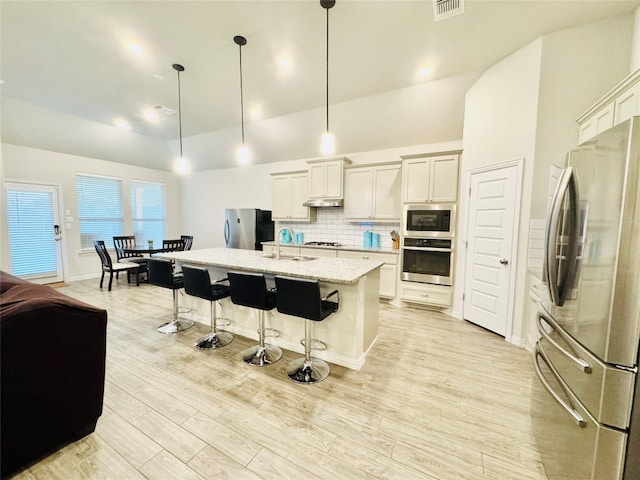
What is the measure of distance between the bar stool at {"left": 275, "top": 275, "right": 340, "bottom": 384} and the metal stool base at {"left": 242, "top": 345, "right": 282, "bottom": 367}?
219 mm

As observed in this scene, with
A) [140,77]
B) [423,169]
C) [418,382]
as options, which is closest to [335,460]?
[418,382]

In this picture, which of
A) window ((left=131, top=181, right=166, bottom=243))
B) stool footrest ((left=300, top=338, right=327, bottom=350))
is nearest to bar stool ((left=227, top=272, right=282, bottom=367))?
stool footrest ((left=300, top=338, right=327, bottom=350))

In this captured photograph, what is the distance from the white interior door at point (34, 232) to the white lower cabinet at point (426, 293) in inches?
280

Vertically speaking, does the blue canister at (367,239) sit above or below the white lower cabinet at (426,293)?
above

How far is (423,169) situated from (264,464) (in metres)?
3.99

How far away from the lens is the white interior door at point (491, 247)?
2.94m

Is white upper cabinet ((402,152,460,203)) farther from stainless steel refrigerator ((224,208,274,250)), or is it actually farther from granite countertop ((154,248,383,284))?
stainless steel refrigerator ((224,208,274,250))

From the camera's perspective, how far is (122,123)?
17.0ft

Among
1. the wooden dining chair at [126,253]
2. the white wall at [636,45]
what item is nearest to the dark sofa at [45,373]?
the wooden dining chair at [126,253]

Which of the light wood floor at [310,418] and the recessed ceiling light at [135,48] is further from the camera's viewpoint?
the recessed ceiling light at [135,48]

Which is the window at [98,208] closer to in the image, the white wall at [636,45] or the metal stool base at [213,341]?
the metal stool base at [213,341]

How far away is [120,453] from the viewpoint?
152cm

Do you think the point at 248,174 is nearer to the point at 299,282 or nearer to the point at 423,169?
the point at 423,169

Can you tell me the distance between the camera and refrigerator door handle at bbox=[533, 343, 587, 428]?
42.5 inches
